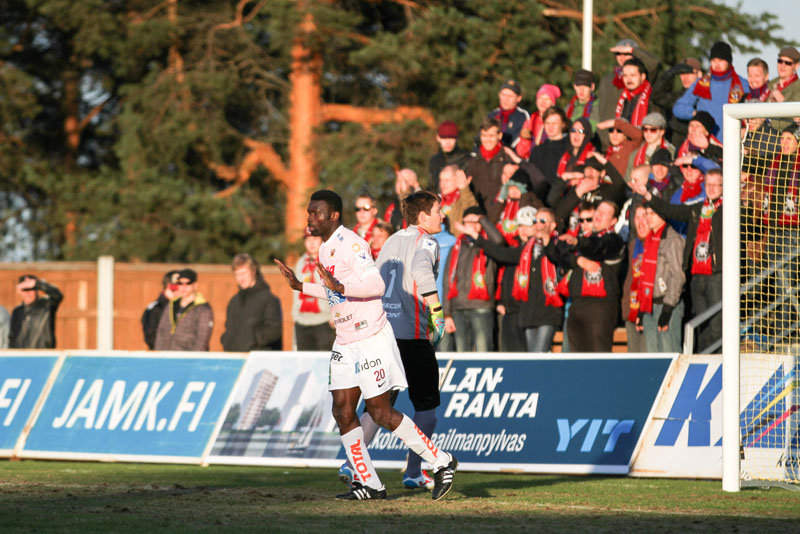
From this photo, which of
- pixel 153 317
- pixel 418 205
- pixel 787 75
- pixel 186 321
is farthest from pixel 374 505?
pixel 153 317

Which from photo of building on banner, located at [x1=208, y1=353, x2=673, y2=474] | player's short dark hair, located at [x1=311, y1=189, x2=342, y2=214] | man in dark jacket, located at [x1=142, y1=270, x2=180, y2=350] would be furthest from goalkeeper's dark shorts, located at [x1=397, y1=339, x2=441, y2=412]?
man in dark jacket, located at [x1=142, y1=270, x2=180, y2=350]

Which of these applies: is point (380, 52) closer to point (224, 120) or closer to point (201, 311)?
point (224, 120)

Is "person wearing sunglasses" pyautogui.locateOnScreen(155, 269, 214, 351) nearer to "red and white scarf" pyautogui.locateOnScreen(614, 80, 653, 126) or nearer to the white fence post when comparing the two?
the white fence post

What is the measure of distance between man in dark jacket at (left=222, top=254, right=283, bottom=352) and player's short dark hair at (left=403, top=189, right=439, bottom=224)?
5.59 m

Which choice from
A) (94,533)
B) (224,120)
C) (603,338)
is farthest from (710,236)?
(224,120)

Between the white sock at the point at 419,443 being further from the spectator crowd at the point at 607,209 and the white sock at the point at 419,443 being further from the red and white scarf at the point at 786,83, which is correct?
the red and white scarf at the point at 786,83

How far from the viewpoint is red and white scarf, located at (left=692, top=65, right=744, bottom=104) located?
53.1 feet

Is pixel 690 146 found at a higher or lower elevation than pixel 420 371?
higher

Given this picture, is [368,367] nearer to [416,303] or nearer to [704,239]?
[416,303]

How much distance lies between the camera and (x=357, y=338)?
9617 mm

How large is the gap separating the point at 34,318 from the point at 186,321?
313 cm

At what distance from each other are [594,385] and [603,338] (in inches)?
64.9

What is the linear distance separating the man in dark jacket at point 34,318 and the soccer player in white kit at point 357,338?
31.8ft

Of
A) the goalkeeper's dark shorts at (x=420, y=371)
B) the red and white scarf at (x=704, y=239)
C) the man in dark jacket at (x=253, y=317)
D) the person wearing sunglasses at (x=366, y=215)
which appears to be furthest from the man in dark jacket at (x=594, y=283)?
the goalkeeper's dark shorts at (x=420, y=371)
